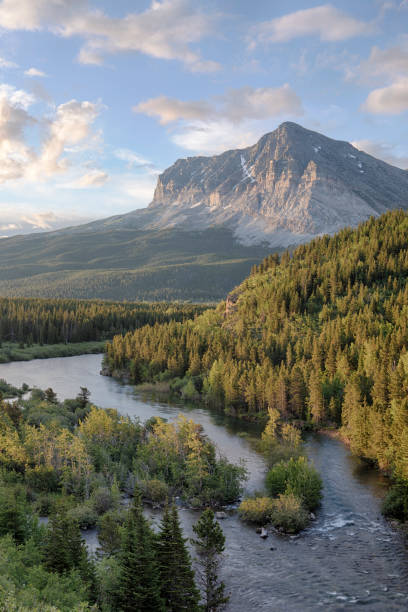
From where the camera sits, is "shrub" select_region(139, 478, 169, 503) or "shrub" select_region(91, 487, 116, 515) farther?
"shrub" select_region(139, 478, 169, 503)

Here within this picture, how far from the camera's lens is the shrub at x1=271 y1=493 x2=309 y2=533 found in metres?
46.6

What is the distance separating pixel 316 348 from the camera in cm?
10219

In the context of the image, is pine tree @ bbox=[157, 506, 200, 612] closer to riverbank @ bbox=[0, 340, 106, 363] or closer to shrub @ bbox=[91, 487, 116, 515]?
shrub @ bbox=[91, 487, 116, 515]

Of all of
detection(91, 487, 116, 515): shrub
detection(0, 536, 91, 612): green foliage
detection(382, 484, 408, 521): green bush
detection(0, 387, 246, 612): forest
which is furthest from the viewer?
detection(91, 487, 116, 515): shrub

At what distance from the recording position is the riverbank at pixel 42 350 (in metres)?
169

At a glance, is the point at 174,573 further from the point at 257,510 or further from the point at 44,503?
the point at 44,503

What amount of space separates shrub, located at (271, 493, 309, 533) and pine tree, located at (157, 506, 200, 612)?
17705 millimetres

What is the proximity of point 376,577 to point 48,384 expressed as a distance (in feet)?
330

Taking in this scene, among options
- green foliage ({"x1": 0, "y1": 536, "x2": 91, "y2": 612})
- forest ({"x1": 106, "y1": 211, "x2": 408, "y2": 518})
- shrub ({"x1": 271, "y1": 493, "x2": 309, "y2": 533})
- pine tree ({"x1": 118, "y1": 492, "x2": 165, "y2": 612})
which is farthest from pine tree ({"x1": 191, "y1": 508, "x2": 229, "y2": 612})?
forest ({"x1": 106, "y1": 211, "x2": 408, "y2": 518})

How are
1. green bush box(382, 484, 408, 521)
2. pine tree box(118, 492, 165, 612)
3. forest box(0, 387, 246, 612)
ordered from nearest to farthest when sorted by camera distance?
1. pine tree box(118, 492, 165, 612)
2. forest box(0, 387, 246, 612)
3. green bush box(382, 484, 408, 521)

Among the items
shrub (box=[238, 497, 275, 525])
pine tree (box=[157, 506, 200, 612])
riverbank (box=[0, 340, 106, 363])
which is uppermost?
pine tree (box=[157, 506, 200, 612])

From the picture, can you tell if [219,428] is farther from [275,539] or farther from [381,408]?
[275,539]

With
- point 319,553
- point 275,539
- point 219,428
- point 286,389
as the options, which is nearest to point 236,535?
point 275,539

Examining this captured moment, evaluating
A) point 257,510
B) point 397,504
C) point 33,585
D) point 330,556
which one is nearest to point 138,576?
point 33,585
